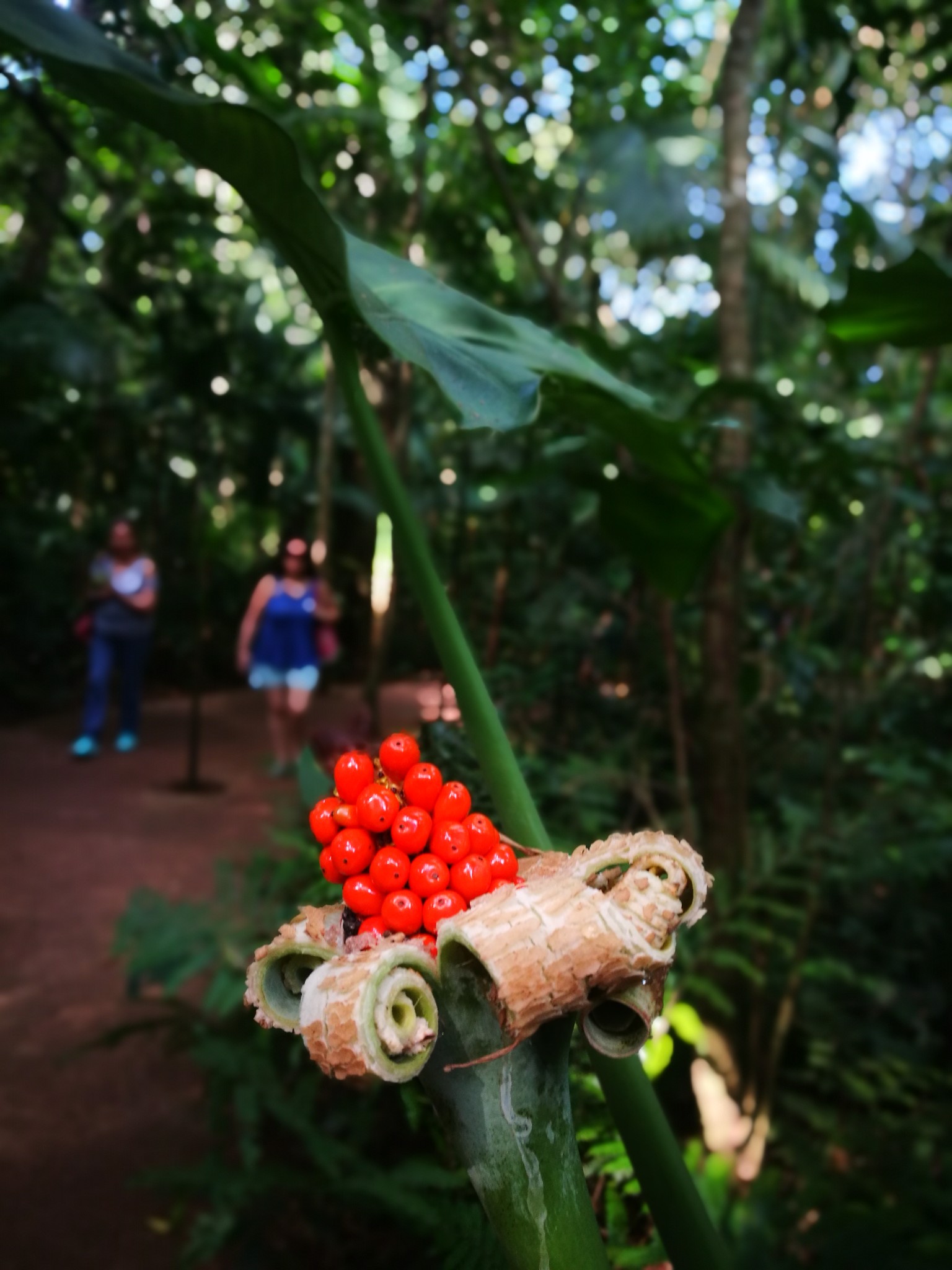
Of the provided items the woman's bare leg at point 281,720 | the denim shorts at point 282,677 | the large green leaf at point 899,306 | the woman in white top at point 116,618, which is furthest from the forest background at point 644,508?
the woman's bare leg at point 281,720

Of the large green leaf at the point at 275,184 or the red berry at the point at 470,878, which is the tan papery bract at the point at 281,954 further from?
the large green leaf at the point at 275,184

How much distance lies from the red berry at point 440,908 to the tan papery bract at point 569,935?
5 centimetres

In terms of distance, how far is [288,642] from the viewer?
449cm

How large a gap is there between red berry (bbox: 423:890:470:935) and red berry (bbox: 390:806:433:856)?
0.12ft

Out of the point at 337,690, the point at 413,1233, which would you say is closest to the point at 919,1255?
the point at 413,1233

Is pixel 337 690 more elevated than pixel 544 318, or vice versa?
pixel 544 318

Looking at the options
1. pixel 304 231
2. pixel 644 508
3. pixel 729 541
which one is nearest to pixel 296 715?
pixel 729 541

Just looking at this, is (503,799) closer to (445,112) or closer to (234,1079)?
(234,1079)

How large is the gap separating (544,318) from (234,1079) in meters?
2.52

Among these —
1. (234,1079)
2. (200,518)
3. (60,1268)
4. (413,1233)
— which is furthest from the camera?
(200,518)

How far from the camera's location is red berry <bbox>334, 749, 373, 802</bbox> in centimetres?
60

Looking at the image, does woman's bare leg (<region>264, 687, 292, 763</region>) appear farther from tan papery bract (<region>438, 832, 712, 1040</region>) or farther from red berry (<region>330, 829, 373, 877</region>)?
tan papery bract (<region>438, 832, 712, 1040</region>)

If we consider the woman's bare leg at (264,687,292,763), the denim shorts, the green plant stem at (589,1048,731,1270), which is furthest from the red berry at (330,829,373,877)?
the woman's bare leg at (264,687,292,763)

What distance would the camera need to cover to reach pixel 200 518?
5594 mm
